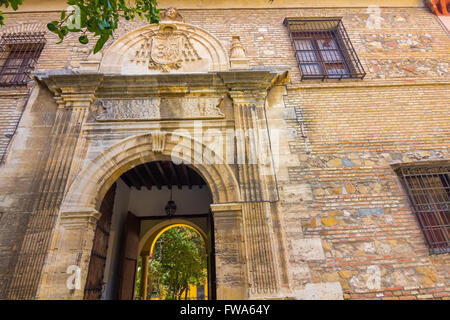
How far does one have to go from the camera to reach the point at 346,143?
3.95 m

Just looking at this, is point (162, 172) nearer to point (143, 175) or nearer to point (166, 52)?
point (143, 175)

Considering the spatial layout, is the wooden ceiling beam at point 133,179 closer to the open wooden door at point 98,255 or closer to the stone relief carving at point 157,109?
the open wooden door at point 98,255

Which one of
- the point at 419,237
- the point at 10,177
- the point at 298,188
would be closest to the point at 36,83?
the point at 10,177

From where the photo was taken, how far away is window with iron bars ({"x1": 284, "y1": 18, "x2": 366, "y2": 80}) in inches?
188

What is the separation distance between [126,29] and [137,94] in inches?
76.4

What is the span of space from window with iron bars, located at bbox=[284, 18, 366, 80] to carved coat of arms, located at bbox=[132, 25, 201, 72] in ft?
7.21

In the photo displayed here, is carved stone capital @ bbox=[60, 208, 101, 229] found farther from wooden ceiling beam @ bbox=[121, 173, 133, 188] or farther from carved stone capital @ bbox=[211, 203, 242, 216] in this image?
wooden ceiling beam @ bbox=[121, 173, 133, 188]

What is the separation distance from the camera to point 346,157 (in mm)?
3846

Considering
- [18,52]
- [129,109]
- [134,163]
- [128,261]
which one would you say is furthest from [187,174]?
[18,52]

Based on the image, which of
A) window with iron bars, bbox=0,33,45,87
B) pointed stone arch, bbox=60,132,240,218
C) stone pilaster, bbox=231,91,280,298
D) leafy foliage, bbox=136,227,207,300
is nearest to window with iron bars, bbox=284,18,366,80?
stone pilaster, bbox=231,91,280,298

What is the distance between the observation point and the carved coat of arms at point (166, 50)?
4.53m

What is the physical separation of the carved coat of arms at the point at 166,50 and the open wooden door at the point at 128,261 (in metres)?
3.47

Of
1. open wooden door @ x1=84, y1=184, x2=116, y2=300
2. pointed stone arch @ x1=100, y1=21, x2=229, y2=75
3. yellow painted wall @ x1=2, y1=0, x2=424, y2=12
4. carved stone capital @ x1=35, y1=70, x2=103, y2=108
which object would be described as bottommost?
open wooden door @ x1=84, y1=184, x2=116, y2=300

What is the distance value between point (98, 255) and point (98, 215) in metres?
0.79
